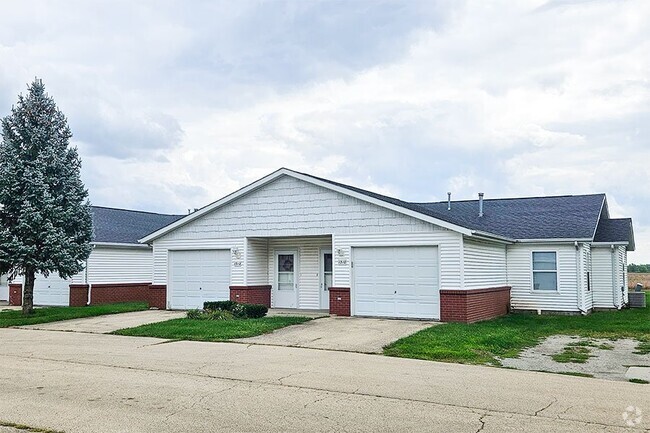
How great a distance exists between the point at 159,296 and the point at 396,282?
30.9ft

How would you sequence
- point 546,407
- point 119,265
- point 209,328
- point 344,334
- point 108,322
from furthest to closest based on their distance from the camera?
point 119,265
point 108,322
point 209,328
point 344,334
point 546,407

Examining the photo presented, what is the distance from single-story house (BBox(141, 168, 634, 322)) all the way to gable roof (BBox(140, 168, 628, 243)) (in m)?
0.06

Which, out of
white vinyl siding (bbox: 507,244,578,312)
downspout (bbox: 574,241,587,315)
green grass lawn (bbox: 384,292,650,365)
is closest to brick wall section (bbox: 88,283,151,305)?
white vinyl siding (bbox: 507,244,578,312)

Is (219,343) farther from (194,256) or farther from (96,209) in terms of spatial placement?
(96,209)

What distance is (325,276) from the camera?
880 inches

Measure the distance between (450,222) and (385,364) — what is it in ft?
25.2

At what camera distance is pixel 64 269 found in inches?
847

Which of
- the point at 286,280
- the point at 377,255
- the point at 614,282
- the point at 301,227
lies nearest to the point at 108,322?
the point at 286,280

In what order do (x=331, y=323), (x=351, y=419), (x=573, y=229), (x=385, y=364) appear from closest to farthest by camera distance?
1. (x=351, y=419)
2. (x=385, y=364)
3. (x=331, y=323)
4. (x=573, y=229)

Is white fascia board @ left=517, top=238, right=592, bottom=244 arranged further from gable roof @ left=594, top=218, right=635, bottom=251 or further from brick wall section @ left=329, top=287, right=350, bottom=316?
brick wall section @ left=329, top=287, right=350, bottom=316

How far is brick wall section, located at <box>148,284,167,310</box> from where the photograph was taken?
2327 cm

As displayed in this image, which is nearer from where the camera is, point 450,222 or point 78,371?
point 78,371

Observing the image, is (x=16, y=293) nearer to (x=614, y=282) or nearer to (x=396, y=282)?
(x=396, y=282)

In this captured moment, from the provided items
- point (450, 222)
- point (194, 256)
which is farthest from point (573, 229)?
point (194, 256)
